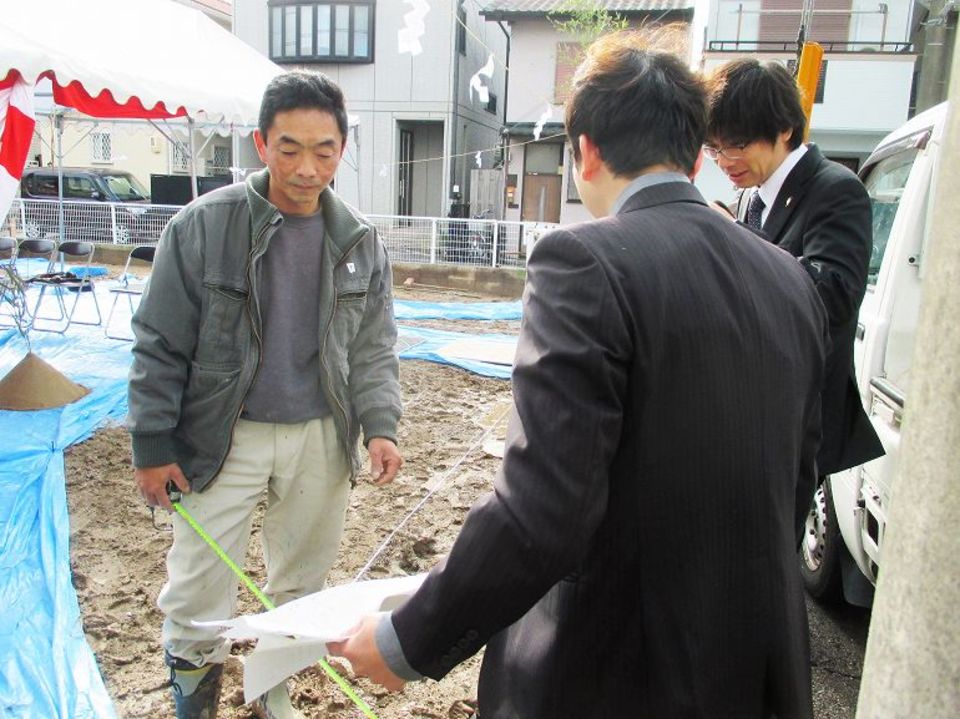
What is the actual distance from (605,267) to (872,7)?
56.0 feet

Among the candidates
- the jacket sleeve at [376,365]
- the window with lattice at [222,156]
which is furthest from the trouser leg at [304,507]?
the window with lattice at [222,156]

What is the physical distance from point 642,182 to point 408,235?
11.5 m

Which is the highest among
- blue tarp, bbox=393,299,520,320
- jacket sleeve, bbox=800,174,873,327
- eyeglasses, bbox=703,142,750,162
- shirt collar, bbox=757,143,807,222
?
eyeglasses, bbox=703,142,750,162

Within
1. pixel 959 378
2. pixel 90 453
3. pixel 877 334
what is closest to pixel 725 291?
pixel 959 378

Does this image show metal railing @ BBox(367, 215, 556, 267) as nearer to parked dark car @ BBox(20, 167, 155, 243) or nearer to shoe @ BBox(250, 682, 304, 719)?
parked dark car @ BBox(20, 167, 155, 243)

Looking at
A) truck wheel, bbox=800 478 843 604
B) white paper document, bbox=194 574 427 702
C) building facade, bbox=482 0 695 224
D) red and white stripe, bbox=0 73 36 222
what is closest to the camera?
white paper document, bbox=194 574 427 702

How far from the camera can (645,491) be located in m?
1.06

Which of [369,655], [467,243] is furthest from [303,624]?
[467,243]

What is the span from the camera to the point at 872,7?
49.0 ft

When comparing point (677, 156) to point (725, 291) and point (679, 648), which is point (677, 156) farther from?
point (679, 648)

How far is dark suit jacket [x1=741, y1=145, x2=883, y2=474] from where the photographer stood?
1981 millimetres

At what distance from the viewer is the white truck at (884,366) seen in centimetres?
252

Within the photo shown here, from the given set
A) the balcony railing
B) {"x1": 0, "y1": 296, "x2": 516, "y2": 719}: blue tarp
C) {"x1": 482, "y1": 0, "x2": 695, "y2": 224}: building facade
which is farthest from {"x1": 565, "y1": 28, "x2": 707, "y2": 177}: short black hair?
{"x1": 482, "y1": 0, "x2": 695, "y2": 224}: building facade

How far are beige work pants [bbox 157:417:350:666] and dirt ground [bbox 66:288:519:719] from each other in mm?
477
